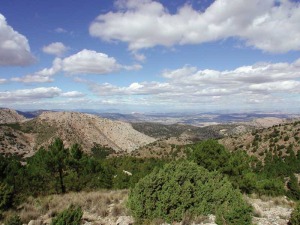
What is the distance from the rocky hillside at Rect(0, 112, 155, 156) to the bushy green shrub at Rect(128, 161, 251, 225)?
4712 inches

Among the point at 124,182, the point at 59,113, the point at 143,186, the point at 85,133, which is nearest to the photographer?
the point at 143,186

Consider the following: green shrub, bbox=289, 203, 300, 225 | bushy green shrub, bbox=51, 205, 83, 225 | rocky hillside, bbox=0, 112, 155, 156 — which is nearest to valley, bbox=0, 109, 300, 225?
green shrub, bbox=289, 203, 300, 225

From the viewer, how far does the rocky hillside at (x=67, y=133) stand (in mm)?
139375

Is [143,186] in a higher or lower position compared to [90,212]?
higher

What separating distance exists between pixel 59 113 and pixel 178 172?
170770mm

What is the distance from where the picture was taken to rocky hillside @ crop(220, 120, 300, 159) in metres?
64.3

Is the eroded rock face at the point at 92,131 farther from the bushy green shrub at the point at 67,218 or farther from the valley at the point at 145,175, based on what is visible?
the bushy green shrub at the point at 67,218

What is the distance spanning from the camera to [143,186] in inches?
563

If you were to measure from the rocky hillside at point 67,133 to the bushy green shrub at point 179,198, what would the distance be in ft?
393

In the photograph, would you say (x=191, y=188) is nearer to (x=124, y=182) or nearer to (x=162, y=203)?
(x=162, y=203)

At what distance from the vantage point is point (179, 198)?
13672 mm

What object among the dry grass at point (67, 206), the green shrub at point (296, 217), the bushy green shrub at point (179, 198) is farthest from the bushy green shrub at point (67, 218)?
the green shrub at point (296, 217)

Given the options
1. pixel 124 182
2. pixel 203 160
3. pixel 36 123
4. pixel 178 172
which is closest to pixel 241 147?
pixel 124 182

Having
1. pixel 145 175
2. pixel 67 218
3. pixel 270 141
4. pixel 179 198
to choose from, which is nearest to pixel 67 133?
pixel 270 141
